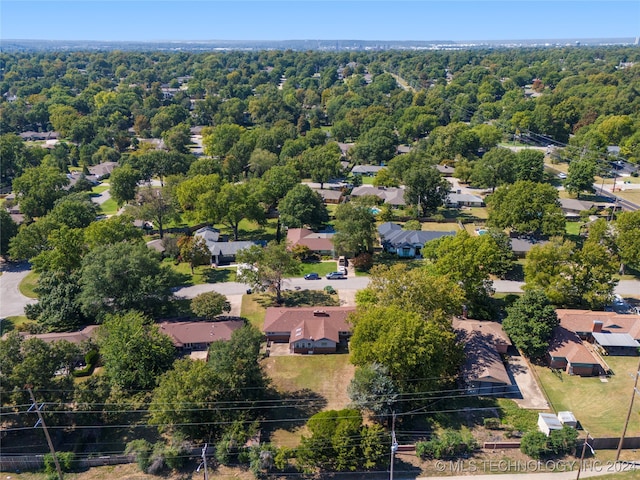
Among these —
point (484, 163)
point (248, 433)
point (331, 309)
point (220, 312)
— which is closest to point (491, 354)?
point (331, 309)

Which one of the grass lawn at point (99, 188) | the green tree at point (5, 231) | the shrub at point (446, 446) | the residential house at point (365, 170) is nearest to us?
the shrub at point (446, 446)

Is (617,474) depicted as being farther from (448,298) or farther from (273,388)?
(273,388)

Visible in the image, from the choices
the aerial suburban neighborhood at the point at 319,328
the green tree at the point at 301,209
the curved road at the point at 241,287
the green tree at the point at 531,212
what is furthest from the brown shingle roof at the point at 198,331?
the green tree at the point at 531,212

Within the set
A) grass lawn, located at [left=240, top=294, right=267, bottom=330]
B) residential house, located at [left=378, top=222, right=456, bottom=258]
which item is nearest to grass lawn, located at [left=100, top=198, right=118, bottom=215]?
grass lawn, located at [left=240, top=294, right=267, bottom=330]

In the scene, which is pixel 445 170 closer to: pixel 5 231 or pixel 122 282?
pixel 122 282

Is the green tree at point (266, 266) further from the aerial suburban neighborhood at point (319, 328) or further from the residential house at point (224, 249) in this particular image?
the residential house at point (224, 249)
